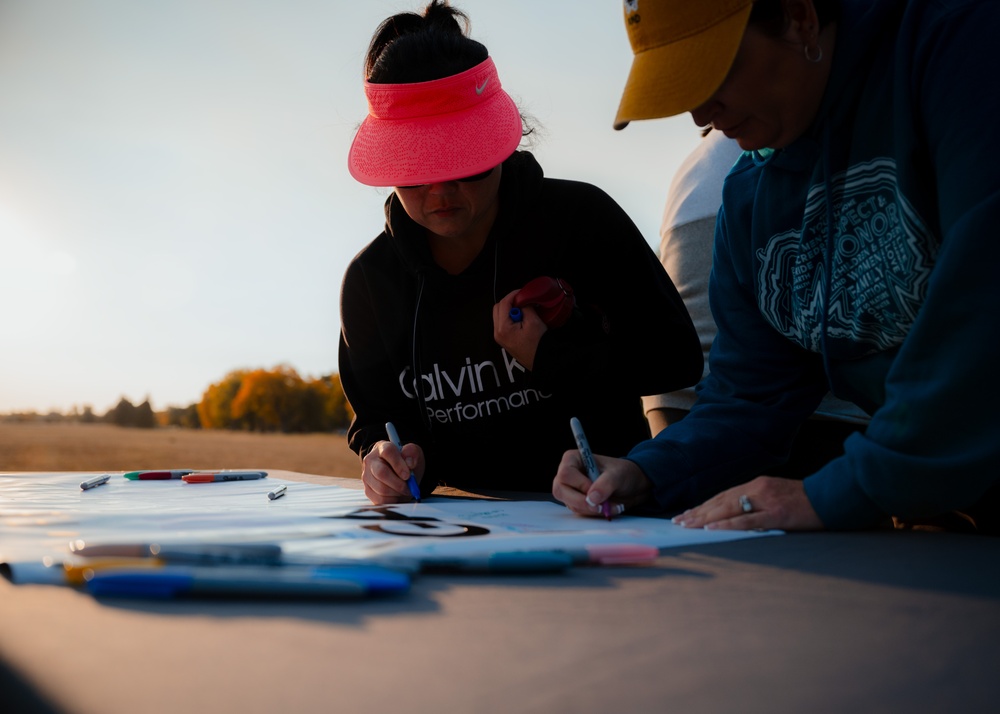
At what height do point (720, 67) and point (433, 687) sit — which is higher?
point (720, 67)

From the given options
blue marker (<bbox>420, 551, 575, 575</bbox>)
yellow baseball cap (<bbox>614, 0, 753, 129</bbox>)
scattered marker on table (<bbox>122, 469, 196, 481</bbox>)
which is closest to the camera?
blue marker (<bbox>420, 551, 575, 575</bbox>)

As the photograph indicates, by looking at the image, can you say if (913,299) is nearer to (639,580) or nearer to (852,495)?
(852,495)

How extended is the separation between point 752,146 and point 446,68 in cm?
62

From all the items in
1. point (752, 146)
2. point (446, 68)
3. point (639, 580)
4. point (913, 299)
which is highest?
point (446, 68)

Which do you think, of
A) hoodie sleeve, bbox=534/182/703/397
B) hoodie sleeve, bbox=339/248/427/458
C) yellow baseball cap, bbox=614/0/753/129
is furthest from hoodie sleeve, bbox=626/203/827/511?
hoodie sleeve, bbox=339/248/427/458

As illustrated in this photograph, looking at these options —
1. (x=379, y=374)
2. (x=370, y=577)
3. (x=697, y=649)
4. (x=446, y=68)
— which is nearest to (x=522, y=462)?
(x=379, y=374)

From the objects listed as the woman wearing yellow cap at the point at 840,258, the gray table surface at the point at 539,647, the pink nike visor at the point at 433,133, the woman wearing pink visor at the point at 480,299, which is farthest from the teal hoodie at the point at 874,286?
the pink nike visor at the point at 433,133

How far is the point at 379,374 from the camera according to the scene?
1735 mm

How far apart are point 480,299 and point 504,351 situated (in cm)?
12

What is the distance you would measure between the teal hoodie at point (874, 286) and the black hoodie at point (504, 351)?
0.83 ft

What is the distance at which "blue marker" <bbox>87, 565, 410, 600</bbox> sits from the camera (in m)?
0.63

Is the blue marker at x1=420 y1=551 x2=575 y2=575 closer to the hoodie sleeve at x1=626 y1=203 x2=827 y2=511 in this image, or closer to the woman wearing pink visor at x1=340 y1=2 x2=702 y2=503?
the hoodie sleeve at x1=626 y1=203 x2=827 y2=511

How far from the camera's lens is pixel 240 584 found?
64 centimetres

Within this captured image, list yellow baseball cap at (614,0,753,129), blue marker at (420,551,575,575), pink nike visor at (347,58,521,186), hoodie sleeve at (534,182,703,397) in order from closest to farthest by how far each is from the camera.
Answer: blue marker at (420,551,575,575)
yellow baseball cap at (614,0,753,129)
pink nike visor at (347,58,521,186)
hoodie sleeve at (534,182,703,397)
